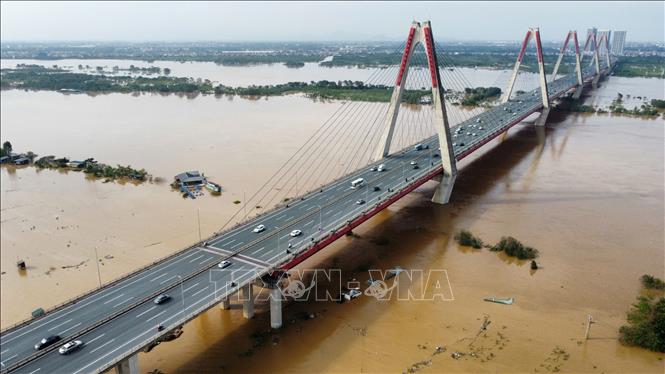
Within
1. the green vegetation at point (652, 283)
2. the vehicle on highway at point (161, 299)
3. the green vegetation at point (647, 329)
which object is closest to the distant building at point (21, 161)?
the vehicle on highway at point (161, 299)

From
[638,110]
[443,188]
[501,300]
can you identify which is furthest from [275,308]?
[638,110]

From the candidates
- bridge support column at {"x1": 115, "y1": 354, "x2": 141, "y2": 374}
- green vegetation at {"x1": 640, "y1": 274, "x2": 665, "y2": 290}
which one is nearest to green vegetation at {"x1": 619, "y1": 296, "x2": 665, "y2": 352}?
green vegetation at {"x1": 640, "y1": 274, "x2": 665, "y2": 290}

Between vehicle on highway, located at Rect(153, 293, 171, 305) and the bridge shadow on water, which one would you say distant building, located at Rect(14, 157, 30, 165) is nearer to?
the bridge shadow on water

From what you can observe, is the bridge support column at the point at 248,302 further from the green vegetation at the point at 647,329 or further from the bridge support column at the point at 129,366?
the green vegetation at the point at 647,329

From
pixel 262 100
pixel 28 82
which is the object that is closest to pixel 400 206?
pixel 262 100

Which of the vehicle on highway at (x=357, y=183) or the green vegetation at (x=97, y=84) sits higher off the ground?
the green vegetation at (x=97, y=84)

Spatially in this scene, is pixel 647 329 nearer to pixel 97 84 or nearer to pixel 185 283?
pixel 185 283
